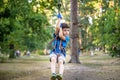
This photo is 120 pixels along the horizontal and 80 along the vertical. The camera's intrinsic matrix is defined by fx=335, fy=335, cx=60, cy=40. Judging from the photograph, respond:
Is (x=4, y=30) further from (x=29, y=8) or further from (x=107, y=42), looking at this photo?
(x=107, y=42)

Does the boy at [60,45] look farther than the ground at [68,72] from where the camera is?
No

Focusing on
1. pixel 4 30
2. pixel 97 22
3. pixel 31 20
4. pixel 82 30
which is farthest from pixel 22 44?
pixel 82 30

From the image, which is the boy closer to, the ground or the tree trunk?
the ground

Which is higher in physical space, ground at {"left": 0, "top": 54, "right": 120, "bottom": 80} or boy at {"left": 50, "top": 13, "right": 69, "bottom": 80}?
boy at {"left": 50, "top": 13, "right": 69, "bottom": 80}

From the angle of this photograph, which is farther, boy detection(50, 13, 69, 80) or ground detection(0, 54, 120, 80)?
ground detection(0, 54, 120, 80)

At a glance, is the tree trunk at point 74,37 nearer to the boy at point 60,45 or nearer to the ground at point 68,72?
the ground at point 68,72

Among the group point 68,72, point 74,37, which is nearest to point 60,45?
point 68,72

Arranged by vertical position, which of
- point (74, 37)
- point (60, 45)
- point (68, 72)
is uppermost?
point (74, 37)

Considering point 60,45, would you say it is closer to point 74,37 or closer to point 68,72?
point 68,72

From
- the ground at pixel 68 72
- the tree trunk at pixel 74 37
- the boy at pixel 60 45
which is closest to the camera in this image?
the boy at pixel 60 45

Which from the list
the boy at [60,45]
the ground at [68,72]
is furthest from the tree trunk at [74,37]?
the boy at [60,45]

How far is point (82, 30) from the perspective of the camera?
78562 millimetres

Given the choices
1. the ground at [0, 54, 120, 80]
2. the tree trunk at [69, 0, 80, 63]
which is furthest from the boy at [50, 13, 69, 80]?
the tree trunk at [69, 0, 80, 63]

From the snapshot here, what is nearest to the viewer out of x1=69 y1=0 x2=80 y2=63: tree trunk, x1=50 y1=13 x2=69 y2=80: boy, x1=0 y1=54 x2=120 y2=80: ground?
x1=50 y1=13 x2=69 y2=80: boy
